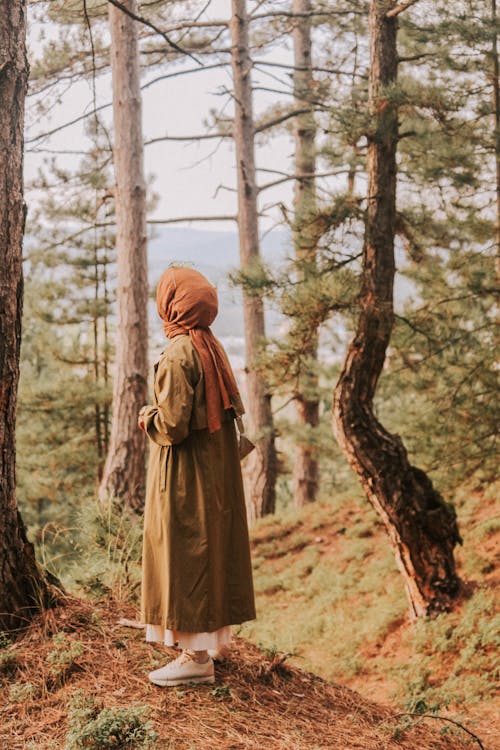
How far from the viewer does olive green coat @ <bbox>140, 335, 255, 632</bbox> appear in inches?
137

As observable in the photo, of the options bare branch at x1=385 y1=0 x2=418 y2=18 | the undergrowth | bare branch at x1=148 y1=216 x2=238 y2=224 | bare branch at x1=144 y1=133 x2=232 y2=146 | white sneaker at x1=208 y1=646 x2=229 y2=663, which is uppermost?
bare branch at x1=144 y1=133 x2=232 y2=146

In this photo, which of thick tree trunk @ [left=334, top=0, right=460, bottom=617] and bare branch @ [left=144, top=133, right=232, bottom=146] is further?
bare branch @ [left=144, top=133, right=232, bottom=146]

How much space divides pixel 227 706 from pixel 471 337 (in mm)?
5073

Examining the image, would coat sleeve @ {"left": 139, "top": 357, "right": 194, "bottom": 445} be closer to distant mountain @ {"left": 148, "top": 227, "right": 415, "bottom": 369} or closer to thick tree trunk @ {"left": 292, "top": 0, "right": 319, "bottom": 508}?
distant mountain @ {"left": 148, "top": 227, "right": 415, "bottom": 369}

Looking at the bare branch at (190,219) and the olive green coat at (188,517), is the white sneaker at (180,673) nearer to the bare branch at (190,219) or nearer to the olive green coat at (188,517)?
the olive green coat at (188,517)

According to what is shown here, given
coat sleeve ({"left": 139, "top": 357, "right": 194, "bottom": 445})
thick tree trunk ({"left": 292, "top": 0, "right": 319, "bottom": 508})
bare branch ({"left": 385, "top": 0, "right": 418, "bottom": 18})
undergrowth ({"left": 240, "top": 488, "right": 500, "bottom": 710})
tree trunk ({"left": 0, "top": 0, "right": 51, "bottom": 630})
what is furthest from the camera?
thick tree trunk ({"left": 292, "top": 0, "right": 319, "bottom": 508})

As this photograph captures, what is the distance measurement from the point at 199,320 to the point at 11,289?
103 cm

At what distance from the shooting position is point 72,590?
15.9ft

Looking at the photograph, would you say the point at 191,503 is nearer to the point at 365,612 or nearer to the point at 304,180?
the point at 365,612

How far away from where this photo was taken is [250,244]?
12078 mm

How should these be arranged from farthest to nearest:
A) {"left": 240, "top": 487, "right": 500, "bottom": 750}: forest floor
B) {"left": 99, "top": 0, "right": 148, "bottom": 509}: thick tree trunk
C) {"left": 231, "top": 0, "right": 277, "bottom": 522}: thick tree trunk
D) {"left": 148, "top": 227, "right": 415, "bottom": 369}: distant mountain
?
{"left": 231, "top": 0, "right": 277, "bottom": 522}: thick tree trunk → {"left": 99, "top": 0, "right": 148, "bottom": 509}: thick tree trunk → {"left": 240, "top": 487, "right": 500, "bottom": 750}: forest floor → {"left": 148, "top": 227, "right": 415, "bottom": 369}: distant mountain

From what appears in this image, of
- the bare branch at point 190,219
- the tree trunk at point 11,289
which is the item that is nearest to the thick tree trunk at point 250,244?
the bare branch at point 190,219

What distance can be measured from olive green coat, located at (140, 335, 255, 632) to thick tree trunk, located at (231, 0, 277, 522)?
8027 millimetres

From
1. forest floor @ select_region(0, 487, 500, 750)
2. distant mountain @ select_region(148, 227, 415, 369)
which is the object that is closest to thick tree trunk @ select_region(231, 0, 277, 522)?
distant mountain @ select_region(148, 227, 415, 369)
